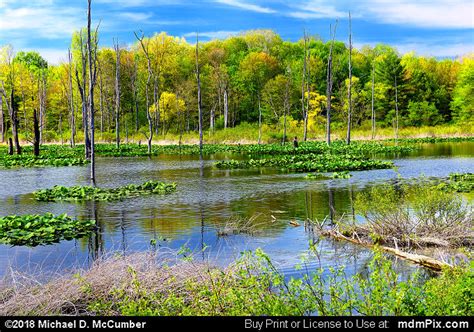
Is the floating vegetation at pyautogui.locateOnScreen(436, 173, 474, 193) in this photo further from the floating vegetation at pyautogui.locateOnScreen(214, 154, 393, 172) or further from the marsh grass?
the marsh grass

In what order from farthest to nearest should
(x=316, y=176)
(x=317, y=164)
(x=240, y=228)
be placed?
(x=317, y=164), (x=316, y=176), (x=240, y=228)

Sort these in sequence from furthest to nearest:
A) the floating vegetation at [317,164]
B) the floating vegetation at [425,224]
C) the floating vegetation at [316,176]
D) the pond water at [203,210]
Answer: the floating vegetation at [317,164] → the floating vegetation at [316,176] → the pond water at [203,210] → the floating vegetation at [425,224]

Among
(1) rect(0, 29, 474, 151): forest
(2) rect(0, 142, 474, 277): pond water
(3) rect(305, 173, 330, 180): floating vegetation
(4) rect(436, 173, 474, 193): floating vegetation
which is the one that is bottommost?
(2) rect(0, 142, 474, 277): pond water

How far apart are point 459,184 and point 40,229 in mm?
15898

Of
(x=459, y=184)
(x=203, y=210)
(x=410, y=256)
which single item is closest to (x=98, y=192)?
(x=203, y=210)

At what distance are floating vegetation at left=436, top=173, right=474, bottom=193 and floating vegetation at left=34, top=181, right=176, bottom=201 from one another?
441 inches

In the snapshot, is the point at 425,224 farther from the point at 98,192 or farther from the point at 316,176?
the point at 316,176

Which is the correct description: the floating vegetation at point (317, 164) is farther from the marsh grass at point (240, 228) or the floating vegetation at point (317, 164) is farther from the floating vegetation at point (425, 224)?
the floating vegetation at point (425, 224)

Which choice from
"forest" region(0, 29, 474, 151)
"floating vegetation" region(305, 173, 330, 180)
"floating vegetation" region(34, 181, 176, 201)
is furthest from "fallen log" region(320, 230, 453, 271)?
"forest" region(0, 29, 474, 151)

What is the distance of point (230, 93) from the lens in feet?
295

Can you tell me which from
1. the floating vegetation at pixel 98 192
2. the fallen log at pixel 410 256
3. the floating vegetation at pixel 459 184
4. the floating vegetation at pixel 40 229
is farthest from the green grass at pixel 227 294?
the floating vegetation at pixel 98 192

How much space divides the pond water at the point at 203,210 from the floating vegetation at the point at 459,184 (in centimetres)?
157

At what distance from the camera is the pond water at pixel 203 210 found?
12.7 m

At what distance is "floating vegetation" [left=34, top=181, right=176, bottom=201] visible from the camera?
74.0ft
